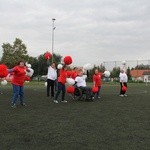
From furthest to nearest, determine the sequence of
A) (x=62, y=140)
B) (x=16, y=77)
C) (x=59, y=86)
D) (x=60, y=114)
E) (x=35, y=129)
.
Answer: (x=59, y=86), (x=16, y=77), (x=60, y=114), (x=35, y=129), (x=62, y=140)

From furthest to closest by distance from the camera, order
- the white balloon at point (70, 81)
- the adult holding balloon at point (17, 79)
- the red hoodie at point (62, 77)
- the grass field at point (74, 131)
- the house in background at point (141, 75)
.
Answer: the house in background at point (141, 75) < the white balloon at point (70, 81) < the red hoodie at point (62, 77) < the adult holding balloon at point (17, 79) < the grass field at point (74, 131)

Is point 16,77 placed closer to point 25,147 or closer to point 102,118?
point 102,118

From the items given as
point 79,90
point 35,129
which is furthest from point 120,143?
point 79,90

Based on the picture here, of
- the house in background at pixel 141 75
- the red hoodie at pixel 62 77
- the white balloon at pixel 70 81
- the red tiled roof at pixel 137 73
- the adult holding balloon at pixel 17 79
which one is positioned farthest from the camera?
the red tiled roof at pixel 137 73

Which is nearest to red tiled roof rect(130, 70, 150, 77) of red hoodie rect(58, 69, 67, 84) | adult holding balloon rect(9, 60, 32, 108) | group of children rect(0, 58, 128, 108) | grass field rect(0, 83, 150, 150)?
group of children rect(0, 58, 128, 108)

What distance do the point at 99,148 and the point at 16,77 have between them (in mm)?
6915

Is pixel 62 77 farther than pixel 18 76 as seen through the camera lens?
Yes

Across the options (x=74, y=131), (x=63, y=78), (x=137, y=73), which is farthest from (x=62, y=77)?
(x=137, y=73)

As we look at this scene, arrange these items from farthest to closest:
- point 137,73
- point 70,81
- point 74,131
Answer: point 137,73, point 70,81, point 74,131

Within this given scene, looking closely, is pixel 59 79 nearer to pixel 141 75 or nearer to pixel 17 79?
pixel 17 79

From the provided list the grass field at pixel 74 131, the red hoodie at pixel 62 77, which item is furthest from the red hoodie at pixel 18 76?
the red hoodie at pixel 62 77

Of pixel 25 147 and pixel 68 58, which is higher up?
pixel 68 58

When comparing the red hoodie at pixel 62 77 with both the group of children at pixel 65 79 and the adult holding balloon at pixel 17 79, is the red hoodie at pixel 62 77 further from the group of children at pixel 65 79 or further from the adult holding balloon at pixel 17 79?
the adult holding balloon at pixel 17 79

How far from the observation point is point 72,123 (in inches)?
336
